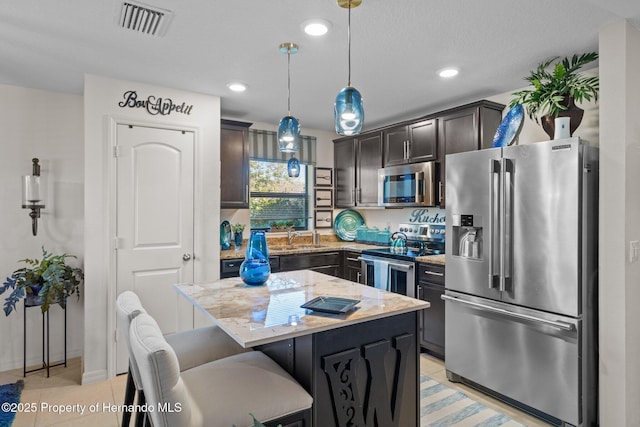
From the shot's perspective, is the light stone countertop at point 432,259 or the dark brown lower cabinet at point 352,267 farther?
the dark brown lower cabinet at point 352,267

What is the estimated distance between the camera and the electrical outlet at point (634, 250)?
2.23m

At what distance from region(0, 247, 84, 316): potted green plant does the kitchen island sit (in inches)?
67.7

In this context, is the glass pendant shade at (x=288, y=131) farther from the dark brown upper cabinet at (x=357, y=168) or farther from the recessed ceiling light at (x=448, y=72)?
the dark brown upper cabinet at (x=357, y=168)

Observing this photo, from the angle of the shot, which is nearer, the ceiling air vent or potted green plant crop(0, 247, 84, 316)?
the ceiling air vent

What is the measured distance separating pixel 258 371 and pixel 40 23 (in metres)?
2.31

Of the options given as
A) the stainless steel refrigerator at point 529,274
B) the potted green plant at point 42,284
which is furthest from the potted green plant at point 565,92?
the potted green plant at point 42,284

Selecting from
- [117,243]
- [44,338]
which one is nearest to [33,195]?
[117,243]

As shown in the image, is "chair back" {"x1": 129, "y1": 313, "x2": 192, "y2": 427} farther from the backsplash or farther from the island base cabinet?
the backsplash

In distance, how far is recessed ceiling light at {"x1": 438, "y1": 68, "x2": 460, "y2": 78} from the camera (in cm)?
290

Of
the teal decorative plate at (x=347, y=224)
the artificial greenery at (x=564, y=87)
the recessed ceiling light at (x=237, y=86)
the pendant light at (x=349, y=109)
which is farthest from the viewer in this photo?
the teal decorative plate at (x=347, y=224)

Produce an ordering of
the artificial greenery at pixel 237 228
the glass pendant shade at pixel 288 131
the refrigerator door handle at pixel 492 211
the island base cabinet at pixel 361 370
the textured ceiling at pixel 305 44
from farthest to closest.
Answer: the artificial greenery at pixel 237 228 → the refrigerator door handle at pixel 492 211 → the glass pendant shade at pixel 288 131 → the textured ceiling at pixel 305 44 → the island base cabinet at pixel 361 370

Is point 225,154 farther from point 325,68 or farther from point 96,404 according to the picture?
point 96,404

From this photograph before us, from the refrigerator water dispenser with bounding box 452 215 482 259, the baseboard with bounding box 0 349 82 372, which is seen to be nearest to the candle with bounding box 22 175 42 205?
the baseboard with bounding box 0 349 82 372

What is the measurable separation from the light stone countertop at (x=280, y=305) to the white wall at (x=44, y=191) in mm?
2077
